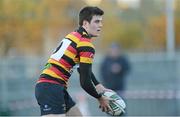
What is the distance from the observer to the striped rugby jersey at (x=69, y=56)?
23.4 feet

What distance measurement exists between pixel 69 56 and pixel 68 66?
12 cm

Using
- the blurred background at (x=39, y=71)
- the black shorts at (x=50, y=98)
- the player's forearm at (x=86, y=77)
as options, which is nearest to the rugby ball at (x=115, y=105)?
the player's forearm at (x=86, y=77)

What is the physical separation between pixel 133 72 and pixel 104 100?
12509mm

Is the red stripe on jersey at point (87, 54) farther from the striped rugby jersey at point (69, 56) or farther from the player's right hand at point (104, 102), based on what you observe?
the player's right hand at point (104, 102)

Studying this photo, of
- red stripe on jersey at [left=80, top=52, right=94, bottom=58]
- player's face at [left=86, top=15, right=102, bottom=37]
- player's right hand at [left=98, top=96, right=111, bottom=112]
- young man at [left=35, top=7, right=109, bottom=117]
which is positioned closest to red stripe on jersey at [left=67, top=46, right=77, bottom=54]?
young man at [left=35, top=7, right=109, bottom=117]

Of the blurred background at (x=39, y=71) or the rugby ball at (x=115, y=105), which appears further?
the blurred background at (x=39, y=71)

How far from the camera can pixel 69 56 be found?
717cm

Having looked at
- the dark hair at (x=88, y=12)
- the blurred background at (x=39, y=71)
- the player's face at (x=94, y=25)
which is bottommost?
the blurred background at (x=39, y=71)

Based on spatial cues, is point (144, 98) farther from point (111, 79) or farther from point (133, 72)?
point (133, 72)

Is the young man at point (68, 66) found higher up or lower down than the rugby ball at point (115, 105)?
higher up

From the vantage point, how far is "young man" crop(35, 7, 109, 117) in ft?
23.4

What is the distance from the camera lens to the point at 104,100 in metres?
7.58

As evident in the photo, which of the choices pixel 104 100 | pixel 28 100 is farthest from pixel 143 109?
pixel 104 100

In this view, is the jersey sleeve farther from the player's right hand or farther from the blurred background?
the blurred background
